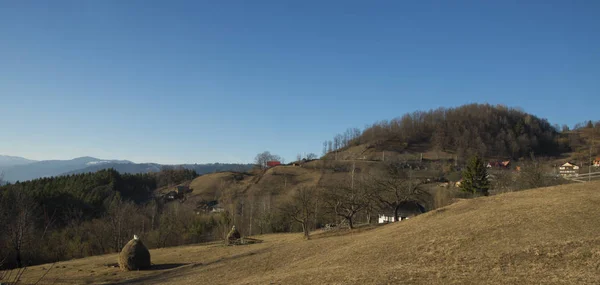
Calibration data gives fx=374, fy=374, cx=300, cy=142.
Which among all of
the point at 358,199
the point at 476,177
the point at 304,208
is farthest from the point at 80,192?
the point at 476,177

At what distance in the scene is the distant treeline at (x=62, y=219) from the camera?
45.3 meters

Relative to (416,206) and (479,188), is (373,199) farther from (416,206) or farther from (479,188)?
(479,188)

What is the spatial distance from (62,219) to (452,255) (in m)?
78.9

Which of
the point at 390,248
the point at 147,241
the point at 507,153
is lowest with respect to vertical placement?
the point at 147,241

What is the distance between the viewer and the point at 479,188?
217ft

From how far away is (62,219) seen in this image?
246 ft

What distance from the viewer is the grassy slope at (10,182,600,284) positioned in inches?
635

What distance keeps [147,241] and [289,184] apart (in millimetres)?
54343

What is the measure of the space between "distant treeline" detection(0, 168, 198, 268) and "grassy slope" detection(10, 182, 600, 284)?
1331cm

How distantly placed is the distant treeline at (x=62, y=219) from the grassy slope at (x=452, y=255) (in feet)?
43.7

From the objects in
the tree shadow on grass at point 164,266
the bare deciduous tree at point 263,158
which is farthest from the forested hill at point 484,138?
→ the tree shadow on grass at point 164,266

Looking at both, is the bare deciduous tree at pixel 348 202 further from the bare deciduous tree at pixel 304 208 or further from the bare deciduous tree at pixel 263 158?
the bare deciduous tree at pixel 263 158

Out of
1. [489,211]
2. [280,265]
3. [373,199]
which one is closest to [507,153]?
[373,199]

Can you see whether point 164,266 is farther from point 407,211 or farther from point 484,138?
point 484,138
